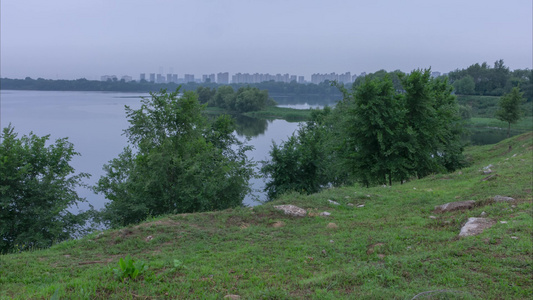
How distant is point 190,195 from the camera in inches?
505

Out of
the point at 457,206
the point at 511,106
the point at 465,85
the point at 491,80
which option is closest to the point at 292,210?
the point at 457,206

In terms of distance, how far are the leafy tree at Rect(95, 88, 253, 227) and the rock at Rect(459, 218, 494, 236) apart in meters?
8.61

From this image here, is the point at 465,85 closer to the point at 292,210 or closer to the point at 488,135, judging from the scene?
the point at 488,135

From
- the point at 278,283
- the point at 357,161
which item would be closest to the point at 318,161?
the point at 357,161

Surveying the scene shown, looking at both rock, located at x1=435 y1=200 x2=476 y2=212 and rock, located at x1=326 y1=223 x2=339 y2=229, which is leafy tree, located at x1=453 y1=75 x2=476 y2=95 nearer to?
rock, located at x1=435 y1=200 x2=476 y2=212

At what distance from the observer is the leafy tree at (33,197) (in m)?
11.7

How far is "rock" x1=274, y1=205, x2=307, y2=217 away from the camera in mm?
8555

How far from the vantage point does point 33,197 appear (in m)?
12.6

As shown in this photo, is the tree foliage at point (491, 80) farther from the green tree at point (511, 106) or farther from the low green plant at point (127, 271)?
the low green plant at point (127, 271)

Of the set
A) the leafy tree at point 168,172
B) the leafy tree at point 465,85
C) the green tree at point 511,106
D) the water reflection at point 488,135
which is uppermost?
the leafy tree at point 465,85

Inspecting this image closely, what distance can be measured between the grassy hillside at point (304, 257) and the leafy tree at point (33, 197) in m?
6.06

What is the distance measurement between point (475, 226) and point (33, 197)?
44.2 ft

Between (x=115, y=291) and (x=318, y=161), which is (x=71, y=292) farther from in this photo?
(x=318, y=161)

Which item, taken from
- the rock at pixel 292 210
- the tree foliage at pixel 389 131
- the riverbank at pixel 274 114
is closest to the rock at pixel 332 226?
the rock at pixel 292 210
